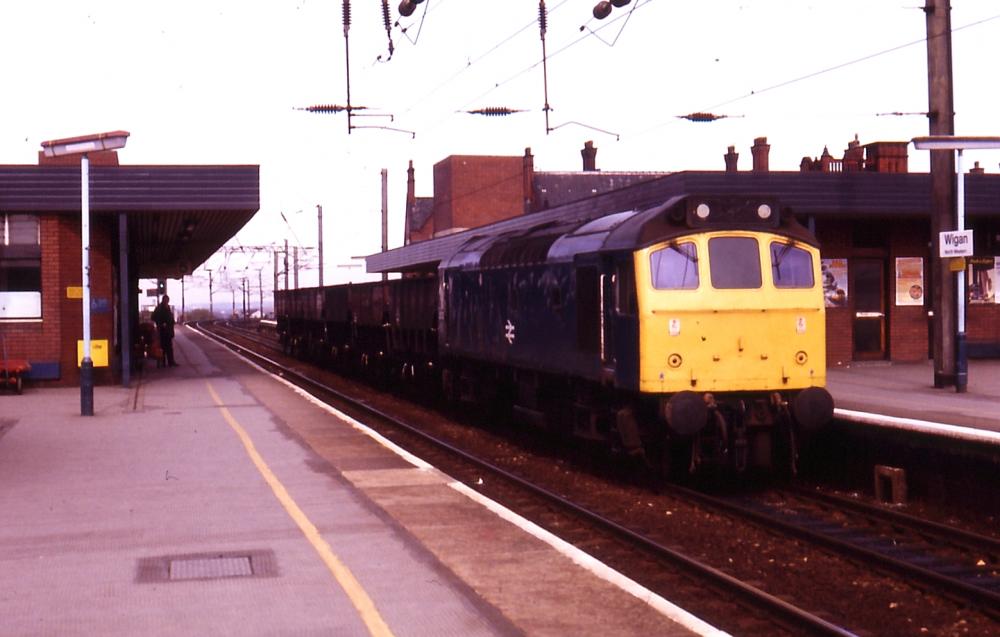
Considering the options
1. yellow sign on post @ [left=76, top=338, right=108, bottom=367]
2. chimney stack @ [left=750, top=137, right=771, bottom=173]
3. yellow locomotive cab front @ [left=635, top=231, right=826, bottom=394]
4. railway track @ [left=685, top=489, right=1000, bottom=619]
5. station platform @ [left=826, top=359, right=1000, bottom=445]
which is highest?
chimney stack @ [left=750, top=137, right=771, bottom=173]

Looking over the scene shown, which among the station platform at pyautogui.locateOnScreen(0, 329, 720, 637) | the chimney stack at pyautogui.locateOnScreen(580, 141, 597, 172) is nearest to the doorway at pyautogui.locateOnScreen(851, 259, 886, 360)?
the station platform at pyautogui.locateOnScreen(0, 329, 720, 637)

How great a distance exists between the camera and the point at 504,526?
9.52 m

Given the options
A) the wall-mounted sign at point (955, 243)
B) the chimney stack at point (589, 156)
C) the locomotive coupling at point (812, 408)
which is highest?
the chimney stack at point (589, 156)

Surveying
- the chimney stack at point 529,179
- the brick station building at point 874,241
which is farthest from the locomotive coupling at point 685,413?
the chimney stack at point 529,179

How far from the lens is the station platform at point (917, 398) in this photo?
11.9m

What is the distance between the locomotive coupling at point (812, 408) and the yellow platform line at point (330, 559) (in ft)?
16.6

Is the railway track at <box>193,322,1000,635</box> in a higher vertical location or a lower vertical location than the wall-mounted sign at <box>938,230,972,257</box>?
lower

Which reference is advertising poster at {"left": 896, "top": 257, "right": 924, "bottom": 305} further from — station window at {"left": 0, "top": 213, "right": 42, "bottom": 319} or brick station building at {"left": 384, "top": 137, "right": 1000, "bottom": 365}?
station window at {"left": 0, "top": 213, "right": 42, "bottom": 319}

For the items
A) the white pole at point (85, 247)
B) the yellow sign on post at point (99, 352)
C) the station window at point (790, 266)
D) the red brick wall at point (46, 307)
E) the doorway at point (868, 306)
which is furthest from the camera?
the doorway at point (868, 306)

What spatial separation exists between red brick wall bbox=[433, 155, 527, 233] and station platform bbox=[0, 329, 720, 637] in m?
58.7

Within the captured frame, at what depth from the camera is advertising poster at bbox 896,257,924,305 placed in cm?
2405

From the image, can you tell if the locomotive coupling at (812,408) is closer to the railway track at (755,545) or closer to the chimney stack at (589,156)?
the railway track at (755,545)

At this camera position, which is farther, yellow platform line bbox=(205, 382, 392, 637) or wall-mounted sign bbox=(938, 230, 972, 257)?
wall-mounted sign bbox=(938, 230, 972, 257)

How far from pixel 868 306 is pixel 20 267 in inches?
687
